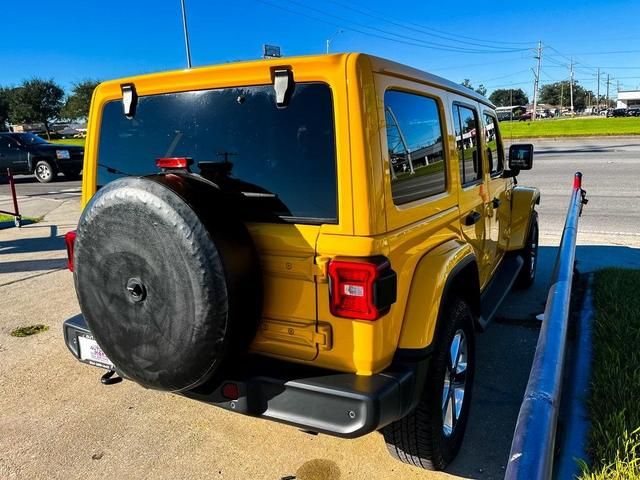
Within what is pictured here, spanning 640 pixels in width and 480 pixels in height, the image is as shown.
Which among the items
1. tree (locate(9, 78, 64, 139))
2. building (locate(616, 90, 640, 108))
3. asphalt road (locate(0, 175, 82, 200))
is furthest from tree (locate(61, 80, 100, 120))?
building (locate(616, 90, 640, 108))

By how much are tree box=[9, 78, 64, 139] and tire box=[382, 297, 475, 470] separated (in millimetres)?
71544

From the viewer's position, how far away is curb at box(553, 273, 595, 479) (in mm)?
2533

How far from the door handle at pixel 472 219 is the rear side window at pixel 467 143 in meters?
0.21

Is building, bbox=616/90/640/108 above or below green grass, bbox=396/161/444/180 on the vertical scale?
above

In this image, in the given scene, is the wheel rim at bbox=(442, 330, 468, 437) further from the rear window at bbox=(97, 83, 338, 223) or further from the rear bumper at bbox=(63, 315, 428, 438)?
the rear window at bbox=(97, 83, 338, 223)

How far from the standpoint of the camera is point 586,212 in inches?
359

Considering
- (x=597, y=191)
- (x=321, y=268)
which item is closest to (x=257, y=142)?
(x=321, y=268)

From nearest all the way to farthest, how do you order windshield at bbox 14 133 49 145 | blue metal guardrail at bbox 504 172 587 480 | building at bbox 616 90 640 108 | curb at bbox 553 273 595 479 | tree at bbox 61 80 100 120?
blue metal guardrail at bbox 504 172 587 480 < curb at bbox 553 273 595 479 < windshield at bbox 14 133 49 145 < tree at bbox 61 80 100 120 < building at bbox 616 90 640 108

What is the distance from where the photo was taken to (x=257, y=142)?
232 cm

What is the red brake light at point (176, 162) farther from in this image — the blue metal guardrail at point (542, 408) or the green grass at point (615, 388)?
the green grass at point (615, 388)

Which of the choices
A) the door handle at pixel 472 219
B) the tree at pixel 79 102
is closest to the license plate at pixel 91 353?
the door handle at pixel 472 219

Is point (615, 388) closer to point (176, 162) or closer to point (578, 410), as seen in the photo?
point (578, 410)

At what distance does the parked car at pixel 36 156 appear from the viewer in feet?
56.6

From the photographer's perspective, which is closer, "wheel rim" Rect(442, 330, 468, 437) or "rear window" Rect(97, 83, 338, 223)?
"rear window" Rect(97, 83, 338, 223)
